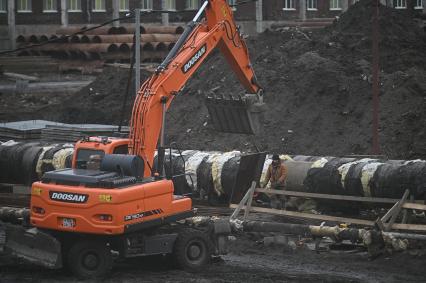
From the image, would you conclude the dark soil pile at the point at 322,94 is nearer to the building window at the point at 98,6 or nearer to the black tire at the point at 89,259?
the black tire at the point at 89,259

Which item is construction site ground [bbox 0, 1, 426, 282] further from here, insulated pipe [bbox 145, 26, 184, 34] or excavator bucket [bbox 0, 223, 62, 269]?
insulated pipe [bbox 145, 26, 184, 34]

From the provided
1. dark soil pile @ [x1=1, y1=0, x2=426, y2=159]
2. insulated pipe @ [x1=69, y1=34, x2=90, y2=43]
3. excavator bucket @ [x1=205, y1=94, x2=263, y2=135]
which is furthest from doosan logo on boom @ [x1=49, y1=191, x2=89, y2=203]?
insulated pipe @ [x1=69, y1=34, x2=90, y2=43]

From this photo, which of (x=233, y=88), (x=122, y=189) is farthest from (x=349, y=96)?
(x=122, y=189)

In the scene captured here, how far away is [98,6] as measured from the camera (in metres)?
56.3

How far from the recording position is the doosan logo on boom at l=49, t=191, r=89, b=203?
47.2 ft

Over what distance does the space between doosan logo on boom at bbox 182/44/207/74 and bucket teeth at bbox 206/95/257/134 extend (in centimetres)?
207

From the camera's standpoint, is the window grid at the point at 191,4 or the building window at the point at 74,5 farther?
the window grid at the point at 191,4

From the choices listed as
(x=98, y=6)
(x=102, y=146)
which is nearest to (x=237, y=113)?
(x=102, y=146)

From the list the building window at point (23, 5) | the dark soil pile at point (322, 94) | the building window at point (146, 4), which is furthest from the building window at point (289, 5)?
the dark soil pile at point (322, 94)

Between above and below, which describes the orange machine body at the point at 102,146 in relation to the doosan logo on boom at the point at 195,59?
below

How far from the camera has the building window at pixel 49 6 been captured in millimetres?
55844

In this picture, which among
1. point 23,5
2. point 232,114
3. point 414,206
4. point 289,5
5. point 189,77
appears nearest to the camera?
point 414,206

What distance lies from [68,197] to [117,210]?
860 millimetres

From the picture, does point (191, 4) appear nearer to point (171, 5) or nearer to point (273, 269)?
point (171, 5)
